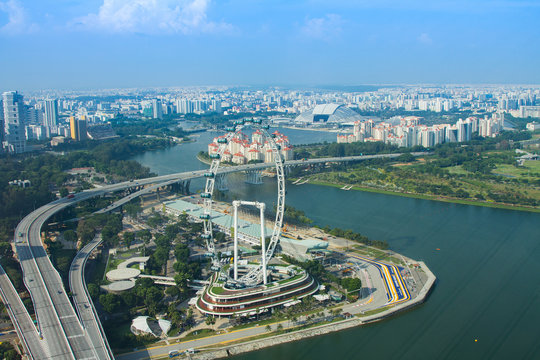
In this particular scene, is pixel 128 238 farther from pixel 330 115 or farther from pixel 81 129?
pixel 330 115

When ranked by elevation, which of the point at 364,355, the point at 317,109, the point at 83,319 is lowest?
the point at 364,355

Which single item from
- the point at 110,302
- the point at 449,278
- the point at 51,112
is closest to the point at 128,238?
the point at 110,302

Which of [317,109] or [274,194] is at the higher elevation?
[317,109]

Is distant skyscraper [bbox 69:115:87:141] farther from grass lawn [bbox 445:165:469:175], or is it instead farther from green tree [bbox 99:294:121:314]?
green tree [bbox 99:294:121:314]

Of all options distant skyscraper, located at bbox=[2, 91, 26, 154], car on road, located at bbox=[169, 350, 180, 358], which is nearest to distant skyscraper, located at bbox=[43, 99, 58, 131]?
distant skyscraper, located at bbox=[2, 91, 26, 154]

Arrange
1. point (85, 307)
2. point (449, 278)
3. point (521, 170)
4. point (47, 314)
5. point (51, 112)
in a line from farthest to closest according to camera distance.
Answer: point (51, 112) → point (521, 170) → point (449, 278) → point (85, 307) → point (47, 314)

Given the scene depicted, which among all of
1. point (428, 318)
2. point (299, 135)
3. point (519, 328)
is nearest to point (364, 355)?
point (428, 318)

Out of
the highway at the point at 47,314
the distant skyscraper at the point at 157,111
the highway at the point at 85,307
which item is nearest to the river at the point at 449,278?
the highway at the point at 85,307

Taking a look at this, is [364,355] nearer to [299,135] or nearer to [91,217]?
[91,217]
